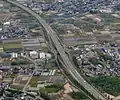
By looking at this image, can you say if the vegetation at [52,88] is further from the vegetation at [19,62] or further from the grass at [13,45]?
the grass at [13,45]

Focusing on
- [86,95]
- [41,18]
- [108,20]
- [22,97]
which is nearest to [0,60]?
[22,97]

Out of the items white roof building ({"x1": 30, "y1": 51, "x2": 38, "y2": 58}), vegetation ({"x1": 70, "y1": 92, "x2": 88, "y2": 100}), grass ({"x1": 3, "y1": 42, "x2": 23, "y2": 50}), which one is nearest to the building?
white roof building ({"x1": 30, "y1": 51, "x2": 38, "y2": 58})

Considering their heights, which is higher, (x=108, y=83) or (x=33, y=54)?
(x=33, y=54)

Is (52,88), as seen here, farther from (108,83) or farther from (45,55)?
(45,55)

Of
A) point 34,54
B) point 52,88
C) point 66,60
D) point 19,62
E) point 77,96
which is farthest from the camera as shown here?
point 34,54

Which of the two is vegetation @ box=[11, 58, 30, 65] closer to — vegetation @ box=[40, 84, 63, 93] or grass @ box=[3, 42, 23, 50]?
grass @ box=[3, 42, 23, 50]

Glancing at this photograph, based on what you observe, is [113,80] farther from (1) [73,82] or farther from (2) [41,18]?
(2) [41,18]

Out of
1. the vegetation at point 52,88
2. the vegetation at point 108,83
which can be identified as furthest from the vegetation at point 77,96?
the vegetation at point 108,83

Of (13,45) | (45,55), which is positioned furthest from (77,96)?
(13,45)

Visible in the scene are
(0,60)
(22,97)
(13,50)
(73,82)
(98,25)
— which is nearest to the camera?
(22,97)
